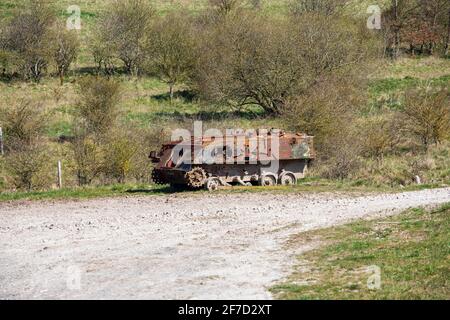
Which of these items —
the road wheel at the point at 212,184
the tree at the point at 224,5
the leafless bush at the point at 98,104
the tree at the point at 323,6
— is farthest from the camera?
the tree at the point at 224,5

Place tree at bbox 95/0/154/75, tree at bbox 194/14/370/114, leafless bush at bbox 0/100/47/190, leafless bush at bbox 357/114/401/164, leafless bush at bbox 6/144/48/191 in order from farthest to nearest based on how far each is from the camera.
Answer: tree at bbox 95/0/154/75 < tree at bbox 194/14/370/114 < leafless bush at bbox 0/100/47/190 < leafless bush at bbox 357/114/401/164 < leafless bush at bbox 6/144/48/191

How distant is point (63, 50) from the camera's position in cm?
4791

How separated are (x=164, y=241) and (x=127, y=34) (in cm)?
3644

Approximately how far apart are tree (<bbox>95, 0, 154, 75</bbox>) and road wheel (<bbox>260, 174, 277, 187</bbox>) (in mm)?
27113

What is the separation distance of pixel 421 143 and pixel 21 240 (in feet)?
70.4

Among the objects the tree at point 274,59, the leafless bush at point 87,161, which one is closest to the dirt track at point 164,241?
the leafless bush at point 87,161

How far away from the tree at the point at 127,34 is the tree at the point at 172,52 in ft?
6.61

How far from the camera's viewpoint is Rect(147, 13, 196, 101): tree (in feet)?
148

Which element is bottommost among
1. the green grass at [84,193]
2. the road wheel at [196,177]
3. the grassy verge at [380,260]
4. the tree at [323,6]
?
the green grass at [84,193]

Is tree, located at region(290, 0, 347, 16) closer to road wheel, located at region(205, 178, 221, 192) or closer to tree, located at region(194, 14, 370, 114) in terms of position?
tree, located at region(194, 14, 370, 114)

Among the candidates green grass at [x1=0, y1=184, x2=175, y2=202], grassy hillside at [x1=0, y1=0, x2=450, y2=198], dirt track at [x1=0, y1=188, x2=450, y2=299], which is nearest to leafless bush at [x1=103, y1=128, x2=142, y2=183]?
grassy hillside at [x1=0, y1=0, x2=450, y2=198]

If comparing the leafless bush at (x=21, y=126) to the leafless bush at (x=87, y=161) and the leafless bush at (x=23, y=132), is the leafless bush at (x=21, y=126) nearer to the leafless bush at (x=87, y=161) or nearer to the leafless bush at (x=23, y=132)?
the leafless bush at (x=23, y=132)

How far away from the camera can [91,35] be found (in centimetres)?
5412

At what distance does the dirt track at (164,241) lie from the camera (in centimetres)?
1065
